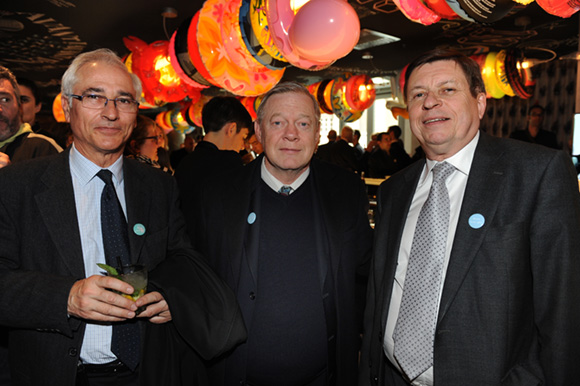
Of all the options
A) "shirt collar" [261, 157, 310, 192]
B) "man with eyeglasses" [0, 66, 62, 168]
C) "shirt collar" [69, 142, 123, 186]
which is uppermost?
"man with eyeglasses" [0, 66, 62, 168]

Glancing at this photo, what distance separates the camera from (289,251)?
1688 millimetres

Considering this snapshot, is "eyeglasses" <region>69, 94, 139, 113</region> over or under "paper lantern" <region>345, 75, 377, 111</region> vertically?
under

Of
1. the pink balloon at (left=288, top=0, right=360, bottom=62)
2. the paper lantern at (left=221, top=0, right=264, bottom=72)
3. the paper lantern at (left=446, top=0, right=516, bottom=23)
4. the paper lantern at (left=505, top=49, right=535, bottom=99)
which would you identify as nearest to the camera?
the paper lantern at (left=446, top=0, right=516, bottom=23)

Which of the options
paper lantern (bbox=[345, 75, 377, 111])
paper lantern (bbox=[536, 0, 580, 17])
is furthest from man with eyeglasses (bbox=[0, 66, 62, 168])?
paper lantern (bbox=[345, 75, 377, 111])

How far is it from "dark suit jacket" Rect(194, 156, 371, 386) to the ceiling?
3727mm

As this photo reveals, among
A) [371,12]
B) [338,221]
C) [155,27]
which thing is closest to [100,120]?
[338,221]

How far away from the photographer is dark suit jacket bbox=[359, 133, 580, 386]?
1.17m

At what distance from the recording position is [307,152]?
1.73m

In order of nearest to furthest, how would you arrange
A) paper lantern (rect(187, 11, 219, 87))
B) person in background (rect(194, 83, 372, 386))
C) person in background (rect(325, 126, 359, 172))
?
person in background (rect(194, 83, 372, 386)) → paper lantern (rect(187, 11, 219, 87)) → person in background (rect(325, 126, 359, 172))

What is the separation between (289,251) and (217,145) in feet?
4.71

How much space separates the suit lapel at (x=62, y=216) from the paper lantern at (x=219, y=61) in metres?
1.78

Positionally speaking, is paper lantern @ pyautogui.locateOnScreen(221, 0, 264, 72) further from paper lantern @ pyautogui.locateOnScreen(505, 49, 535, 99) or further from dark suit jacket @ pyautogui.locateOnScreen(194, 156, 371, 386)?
paper lantern @ pyautogui.locateOnScreen(505, 49, 535, 99)

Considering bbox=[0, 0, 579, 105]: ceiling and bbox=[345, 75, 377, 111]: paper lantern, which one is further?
bbox=[345, 75, 377, 111]: paper lantern

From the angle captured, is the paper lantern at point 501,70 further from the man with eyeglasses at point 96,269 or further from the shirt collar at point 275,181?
the man with eyeglasses at point 96,269
